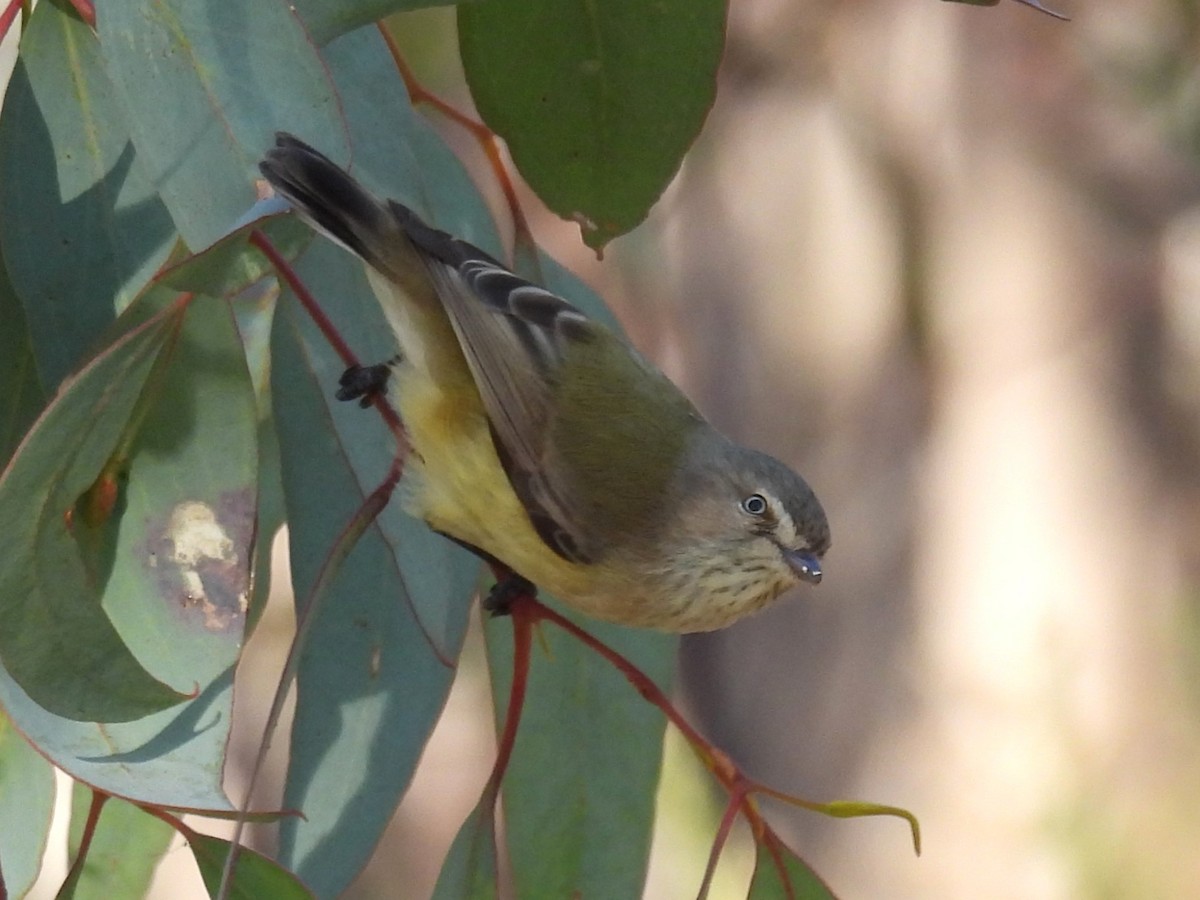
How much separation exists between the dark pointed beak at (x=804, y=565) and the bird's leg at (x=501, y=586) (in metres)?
0.28

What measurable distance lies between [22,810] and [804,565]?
2.62ft

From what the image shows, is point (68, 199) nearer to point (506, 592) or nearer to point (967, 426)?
point (506, 592)

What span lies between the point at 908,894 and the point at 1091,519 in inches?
45.3

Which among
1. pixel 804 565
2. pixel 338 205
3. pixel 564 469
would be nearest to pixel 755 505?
pixel 804 565

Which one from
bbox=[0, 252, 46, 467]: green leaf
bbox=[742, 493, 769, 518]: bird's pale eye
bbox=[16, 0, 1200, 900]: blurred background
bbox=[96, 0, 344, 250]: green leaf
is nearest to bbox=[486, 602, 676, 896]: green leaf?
bbox=[742, 493, 769, 518]: bird's pale eye

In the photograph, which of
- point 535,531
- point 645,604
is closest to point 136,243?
point 535,531

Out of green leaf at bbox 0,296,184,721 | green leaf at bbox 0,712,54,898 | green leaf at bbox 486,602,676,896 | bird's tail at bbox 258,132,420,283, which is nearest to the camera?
green leaf at bbox 0,296,184,721

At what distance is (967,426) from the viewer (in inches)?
154

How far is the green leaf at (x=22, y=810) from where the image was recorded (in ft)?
4.09

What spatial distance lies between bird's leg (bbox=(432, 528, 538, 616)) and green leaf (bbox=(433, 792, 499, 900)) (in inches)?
9.6

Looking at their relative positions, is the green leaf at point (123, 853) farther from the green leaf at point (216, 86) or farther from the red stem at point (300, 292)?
the green leaf at point (216, 86)

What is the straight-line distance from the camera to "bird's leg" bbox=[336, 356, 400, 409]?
1.38 metres

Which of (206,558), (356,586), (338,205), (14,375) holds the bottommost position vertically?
(356,586)

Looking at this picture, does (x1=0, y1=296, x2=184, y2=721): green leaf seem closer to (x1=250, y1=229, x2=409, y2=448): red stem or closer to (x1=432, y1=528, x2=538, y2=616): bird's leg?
(x1=250, y1=229, x2=409, y2=448): red stem
